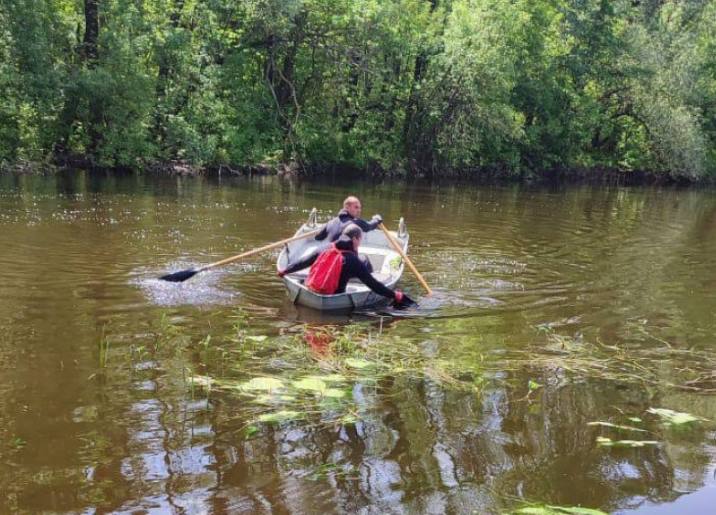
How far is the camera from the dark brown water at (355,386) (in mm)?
4027

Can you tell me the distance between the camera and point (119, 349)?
20.8 ft

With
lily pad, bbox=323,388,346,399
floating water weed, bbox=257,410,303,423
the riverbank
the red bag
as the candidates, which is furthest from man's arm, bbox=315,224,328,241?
the riverbank

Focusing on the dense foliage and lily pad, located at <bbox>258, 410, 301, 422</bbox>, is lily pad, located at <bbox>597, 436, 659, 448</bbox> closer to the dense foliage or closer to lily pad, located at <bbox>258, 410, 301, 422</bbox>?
lily pad, located at <bbox>258, 410, 301, 422</bbox>

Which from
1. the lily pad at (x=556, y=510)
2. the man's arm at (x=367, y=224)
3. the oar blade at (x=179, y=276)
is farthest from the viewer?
the man's arm at (x=367, y=224)

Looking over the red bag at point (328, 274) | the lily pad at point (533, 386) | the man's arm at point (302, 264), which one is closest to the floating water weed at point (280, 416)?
the lily pad at point (533, 386)

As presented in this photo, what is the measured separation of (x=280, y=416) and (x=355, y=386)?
0.89 m

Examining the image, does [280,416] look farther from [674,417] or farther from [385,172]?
[385,172]

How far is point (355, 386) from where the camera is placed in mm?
5633

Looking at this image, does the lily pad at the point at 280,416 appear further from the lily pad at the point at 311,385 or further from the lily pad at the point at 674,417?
the lily pad at the point at 674,417

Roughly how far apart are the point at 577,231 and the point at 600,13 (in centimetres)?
2191

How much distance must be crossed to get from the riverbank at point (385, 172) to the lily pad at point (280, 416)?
19.9 m

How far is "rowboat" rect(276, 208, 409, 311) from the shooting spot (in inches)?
324

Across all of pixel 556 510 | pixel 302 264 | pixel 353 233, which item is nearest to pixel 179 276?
pixel 302 264

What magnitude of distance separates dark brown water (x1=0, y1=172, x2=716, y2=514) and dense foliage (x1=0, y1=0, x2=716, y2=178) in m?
10.8
